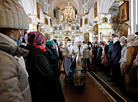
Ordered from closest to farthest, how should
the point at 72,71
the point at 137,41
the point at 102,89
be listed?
1. the point at 137,41
2. the point at 102,89
3. the point at 72,71

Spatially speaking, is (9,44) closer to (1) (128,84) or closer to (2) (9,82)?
(2) (9,82)

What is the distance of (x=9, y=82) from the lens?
2.15 feet

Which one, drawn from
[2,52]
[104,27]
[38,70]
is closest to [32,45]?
[38,70]

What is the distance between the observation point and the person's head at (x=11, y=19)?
2.64 ft

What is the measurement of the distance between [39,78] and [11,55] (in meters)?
0.81

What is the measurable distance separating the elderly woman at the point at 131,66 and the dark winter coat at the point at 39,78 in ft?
7.94

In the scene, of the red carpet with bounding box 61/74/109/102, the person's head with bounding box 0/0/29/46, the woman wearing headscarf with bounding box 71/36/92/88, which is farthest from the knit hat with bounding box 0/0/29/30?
the woman wearing headscarf with bounding box 71/36/92/88

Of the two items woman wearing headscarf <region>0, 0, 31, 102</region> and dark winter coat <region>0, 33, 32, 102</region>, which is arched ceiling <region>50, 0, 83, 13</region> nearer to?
woman wearing headscarf <region>0, 0, 31, 102</region>

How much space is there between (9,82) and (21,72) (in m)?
0.13

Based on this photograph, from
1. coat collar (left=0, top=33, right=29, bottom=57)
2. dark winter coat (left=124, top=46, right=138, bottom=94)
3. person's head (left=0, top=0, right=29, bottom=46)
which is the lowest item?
dark winter coat (left=124, top=46, right=138, bottom=94)

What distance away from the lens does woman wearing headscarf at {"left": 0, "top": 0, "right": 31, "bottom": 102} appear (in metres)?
0.64

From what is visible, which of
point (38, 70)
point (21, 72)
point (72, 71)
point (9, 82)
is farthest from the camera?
point (72, 71)

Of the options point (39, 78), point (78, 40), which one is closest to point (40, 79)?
point (39, 78)

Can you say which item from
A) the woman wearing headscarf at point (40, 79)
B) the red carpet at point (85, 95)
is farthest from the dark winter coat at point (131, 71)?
the woman wearing headscarf at point (40, 79)
